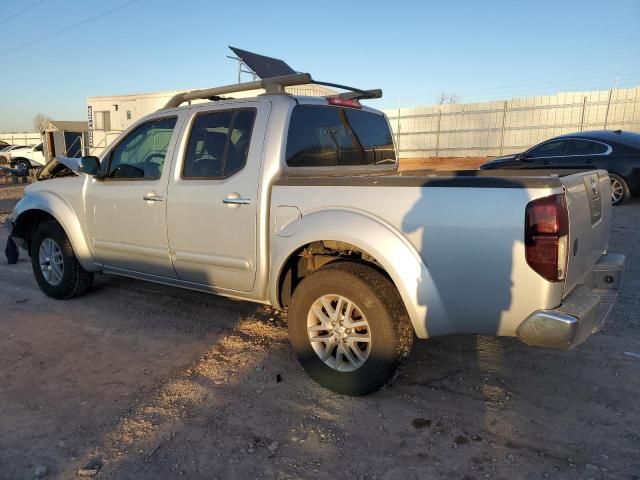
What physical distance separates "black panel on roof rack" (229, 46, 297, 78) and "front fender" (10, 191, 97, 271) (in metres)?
3.07

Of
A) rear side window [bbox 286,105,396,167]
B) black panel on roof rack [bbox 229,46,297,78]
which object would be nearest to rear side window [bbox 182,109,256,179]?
rear side window [bbox 286,105,396,167]

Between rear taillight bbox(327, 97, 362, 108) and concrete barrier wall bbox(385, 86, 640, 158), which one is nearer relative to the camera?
rear taillight bbox(327, 97, 362, 108)

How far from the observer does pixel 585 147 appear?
1012 centimetres

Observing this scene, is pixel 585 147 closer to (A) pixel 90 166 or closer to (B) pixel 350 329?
(B) pixel 350 329

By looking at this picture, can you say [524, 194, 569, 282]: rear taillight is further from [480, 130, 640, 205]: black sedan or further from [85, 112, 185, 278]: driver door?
[480, 130, 640, 205]: black sedan

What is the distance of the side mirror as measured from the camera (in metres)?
4.51

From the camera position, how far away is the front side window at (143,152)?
166 inches

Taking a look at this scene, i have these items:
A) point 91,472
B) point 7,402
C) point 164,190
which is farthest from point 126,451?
point 164,190

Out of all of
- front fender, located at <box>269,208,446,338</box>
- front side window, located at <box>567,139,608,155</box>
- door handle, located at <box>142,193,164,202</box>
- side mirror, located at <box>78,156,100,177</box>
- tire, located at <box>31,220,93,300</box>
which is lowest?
tire, located at <box>31,220,93,300</box>

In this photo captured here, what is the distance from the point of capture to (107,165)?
15.1 feet

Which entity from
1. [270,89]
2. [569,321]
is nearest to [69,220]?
[270,89]

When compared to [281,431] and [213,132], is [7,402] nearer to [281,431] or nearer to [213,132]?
[281,431]

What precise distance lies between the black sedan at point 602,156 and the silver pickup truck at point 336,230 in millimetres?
6718

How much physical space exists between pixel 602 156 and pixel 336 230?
29.1 ft
